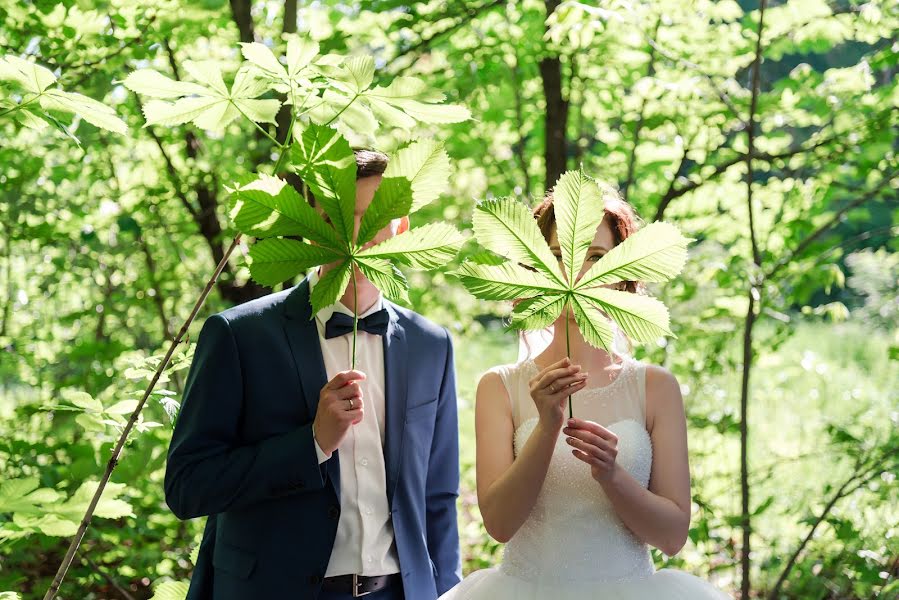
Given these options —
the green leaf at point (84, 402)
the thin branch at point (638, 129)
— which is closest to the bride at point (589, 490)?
the green leaf at point (84, 402)

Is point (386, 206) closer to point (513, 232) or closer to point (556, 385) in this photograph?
point (513, 232)

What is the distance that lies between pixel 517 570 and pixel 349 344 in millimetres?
560

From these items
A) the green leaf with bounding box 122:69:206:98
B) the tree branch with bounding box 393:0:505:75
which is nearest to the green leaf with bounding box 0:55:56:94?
the green leaf with bounding box 122:69:206:98

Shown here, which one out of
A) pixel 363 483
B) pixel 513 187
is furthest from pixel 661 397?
pixel 513 187

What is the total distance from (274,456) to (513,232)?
73 centimetres

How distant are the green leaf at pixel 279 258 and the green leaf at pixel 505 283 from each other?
168 mm

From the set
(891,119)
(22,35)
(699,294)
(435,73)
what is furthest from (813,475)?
(22,35)

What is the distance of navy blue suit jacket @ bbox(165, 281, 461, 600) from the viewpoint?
5.14ft

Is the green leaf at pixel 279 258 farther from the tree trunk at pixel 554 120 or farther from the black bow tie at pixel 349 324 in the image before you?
the tree trunk at pixel 554 120

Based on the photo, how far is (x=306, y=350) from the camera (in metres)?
1.70

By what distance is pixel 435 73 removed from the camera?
11.1 ft

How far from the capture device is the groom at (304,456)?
1574 millimetres

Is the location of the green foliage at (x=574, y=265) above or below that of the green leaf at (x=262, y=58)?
below

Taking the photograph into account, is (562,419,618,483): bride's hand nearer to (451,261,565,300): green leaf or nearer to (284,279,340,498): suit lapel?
(451,261,565,300): green leaf
